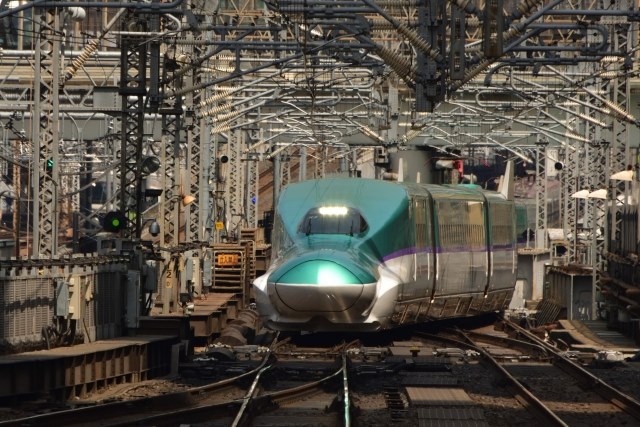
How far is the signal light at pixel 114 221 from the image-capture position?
3128cm

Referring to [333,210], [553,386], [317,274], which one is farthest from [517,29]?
[553,386]

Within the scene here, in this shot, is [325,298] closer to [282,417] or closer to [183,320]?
[183,320]

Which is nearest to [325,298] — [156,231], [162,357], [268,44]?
[162,357]

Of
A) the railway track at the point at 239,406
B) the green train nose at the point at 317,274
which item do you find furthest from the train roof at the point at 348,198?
the railway track at the point at 239,406

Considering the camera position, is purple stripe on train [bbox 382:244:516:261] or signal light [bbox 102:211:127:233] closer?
purple stripe on train [bbox 382:244:516:261]

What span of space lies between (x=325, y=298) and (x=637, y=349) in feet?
26.8

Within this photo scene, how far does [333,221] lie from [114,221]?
556cm

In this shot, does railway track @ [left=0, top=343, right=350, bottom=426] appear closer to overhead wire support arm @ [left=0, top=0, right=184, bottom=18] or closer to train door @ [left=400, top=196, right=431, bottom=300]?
train door @ [left=400, top=196, right=431, bottom=300]

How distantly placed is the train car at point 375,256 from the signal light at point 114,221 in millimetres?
3832

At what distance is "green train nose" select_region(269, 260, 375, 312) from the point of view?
25.2 metres

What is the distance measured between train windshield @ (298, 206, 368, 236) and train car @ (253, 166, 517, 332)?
19 mm

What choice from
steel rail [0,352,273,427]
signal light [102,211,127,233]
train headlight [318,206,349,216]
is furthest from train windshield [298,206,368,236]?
steel rail [0,352,273,427]

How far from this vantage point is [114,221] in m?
31.4

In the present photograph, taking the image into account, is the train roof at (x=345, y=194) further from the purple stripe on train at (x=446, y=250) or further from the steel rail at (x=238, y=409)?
the steel rail at (x=238, y=409)
